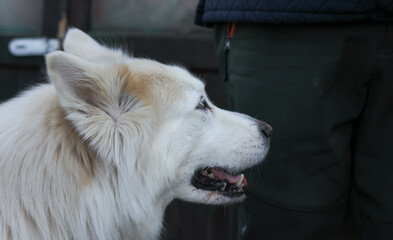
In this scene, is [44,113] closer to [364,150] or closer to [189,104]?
[189,104]

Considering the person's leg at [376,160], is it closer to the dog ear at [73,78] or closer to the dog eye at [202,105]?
the dog eye at [202,105]

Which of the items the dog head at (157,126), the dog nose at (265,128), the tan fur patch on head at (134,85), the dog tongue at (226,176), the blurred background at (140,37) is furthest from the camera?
the blurred background at (140,37)

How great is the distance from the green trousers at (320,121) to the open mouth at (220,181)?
0.10m

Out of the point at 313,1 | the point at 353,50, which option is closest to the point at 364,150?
the point at 353,50

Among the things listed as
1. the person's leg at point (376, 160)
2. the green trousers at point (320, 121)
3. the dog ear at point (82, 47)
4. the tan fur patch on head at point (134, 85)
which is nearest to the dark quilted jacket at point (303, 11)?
the green trousers at point (320, 121)

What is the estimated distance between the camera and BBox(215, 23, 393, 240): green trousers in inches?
72.1

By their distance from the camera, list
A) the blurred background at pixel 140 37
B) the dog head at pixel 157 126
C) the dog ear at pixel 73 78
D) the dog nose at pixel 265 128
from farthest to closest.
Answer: the blurred background at pixel 140 37 → the dog nose at pixel 265 128 → the dog head at pixel 157 126 → the dog ear at pixel 73 78

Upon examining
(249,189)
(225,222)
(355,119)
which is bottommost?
(225,222)

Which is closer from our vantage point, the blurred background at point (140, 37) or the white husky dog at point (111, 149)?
the white husky dog at point (111, 149)

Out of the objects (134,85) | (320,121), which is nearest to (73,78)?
(134,85)

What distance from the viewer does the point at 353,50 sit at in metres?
1.82

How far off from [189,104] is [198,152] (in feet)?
0.74

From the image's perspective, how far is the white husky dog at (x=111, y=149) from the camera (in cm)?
162

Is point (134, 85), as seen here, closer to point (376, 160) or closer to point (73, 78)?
point (73, 78)
